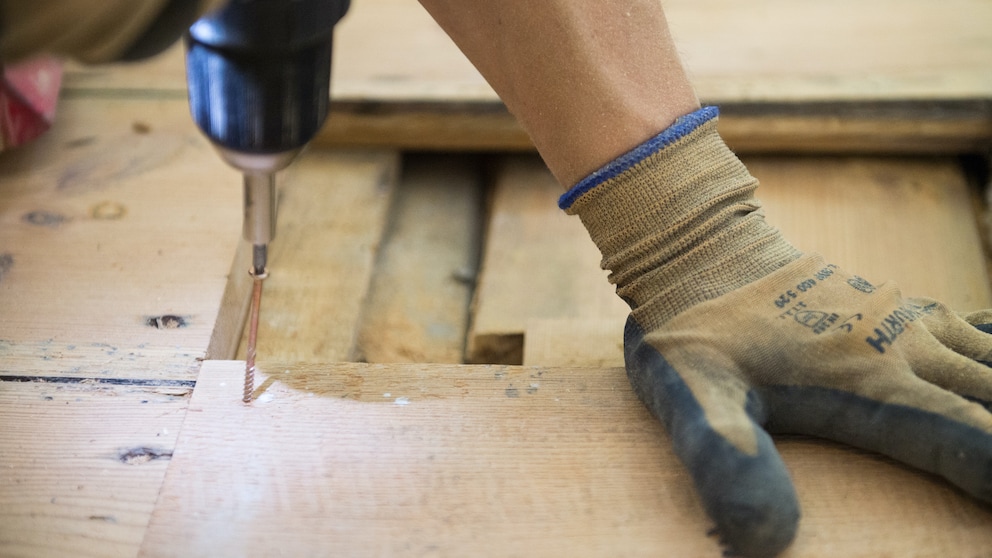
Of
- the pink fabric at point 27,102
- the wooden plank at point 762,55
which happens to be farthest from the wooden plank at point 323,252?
the pink fabric at point 27,102

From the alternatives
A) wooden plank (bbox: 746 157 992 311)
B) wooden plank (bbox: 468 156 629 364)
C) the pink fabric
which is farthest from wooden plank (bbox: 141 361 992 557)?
the pink fabric

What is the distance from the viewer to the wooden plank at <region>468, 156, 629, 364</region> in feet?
3.59

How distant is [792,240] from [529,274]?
1.19 feet

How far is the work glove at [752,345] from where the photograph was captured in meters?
0.69

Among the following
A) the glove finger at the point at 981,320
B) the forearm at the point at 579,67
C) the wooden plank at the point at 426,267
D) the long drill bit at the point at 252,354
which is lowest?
the wooden plank at the point at 426,267

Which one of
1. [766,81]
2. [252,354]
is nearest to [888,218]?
[766,81]

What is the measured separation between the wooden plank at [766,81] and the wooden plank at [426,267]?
9 cm

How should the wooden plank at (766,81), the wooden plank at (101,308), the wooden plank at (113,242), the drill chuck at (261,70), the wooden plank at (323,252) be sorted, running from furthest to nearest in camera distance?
the wooden plank at (766,81), the wooden plank at (323,252), the wooden plank at (113,242), the wooden plank at (101,308), the drill chuck at (261,70)

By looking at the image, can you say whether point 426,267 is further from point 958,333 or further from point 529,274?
point 958,333

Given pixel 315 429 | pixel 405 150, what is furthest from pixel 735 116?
pixel 315 429

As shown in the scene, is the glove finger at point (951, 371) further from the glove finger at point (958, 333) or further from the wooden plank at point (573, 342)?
the wooden plank at point (573, 342)

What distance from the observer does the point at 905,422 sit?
2.38 feet

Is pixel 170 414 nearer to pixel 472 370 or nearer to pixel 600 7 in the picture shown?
pixel 472 370

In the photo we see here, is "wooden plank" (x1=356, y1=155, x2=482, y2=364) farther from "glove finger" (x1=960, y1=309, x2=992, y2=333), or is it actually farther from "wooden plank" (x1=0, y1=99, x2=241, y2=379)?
"glove finger" (x1=960, y1=309, x2=992, y2=333)
